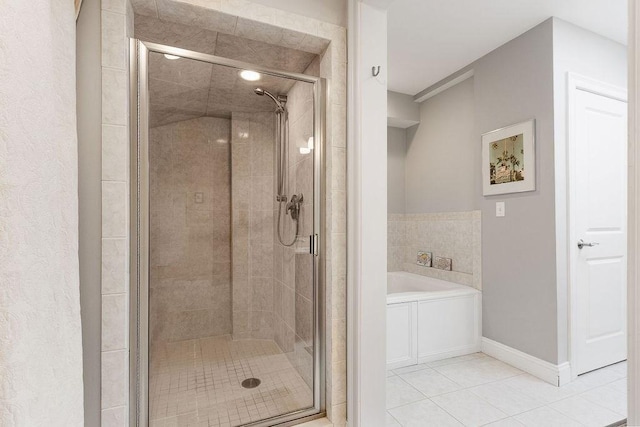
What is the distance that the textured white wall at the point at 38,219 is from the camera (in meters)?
0.73

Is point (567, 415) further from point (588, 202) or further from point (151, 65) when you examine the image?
point (151, 65)

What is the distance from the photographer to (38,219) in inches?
33.4

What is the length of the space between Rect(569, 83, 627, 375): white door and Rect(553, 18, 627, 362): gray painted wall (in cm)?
9

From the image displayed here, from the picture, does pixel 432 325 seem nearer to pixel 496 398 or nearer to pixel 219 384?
pixel 496 398

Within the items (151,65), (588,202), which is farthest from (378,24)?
(588,202)

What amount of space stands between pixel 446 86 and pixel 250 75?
2363mm

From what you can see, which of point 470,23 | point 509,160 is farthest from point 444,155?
point 470,23

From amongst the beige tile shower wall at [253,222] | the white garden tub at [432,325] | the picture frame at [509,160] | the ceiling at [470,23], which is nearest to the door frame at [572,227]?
the picture frame at [509,160]

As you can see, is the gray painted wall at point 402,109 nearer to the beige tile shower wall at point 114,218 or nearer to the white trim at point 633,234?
the beige tile shower wall at point 114,218

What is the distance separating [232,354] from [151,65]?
143cm

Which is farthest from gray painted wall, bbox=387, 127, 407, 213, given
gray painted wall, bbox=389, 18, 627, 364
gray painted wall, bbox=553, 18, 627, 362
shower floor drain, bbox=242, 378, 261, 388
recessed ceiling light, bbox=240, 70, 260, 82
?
shower floor drain, bbox=242, 378, 261, 388

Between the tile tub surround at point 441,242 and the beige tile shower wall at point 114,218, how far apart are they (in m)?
2.64

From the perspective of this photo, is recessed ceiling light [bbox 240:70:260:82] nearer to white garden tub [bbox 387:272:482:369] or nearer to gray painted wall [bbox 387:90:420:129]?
white garden tub [bbox 387:272:482:369]

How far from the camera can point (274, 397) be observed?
1.67 metres
